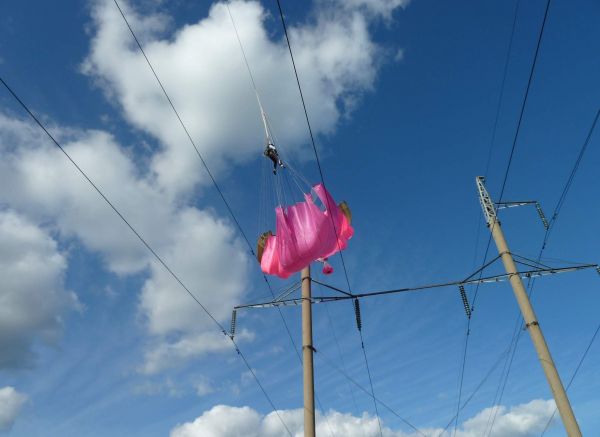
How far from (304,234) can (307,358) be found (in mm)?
3409

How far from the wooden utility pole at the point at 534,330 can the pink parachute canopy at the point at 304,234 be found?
540 centimetres

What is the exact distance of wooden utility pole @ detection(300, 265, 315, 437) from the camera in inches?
413

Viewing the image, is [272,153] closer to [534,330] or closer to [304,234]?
[304,234]

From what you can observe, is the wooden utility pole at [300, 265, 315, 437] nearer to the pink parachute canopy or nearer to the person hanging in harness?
the pink parachute canopy

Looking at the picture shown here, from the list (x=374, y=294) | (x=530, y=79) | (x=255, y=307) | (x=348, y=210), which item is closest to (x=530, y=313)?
(x=374, y=294)

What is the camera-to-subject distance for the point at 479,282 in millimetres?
14070

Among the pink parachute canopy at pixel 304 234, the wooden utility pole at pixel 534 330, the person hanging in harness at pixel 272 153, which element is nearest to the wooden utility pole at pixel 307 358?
the pink parachute canopy at pixel 304 234

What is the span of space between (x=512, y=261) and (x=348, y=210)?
5.24 meters

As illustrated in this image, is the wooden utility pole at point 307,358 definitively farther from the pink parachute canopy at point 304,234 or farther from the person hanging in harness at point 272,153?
the person hanging in harness at point 272,153

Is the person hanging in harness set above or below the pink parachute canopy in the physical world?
above

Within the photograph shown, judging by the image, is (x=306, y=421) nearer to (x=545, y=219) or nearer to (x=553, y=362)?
(x=553, y=362)

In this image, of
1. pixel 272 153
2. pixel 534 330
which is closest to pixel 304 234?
pixel 272 153

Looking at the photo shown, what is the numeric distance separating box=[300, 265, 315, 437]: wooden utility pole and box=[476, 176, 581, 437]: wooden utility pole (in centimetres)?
601

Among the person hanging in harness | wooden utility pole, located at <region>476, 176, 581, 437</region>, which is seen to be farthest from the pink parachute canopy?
wooden utility pole, located at <region>476, 176, 581, 437</region>
